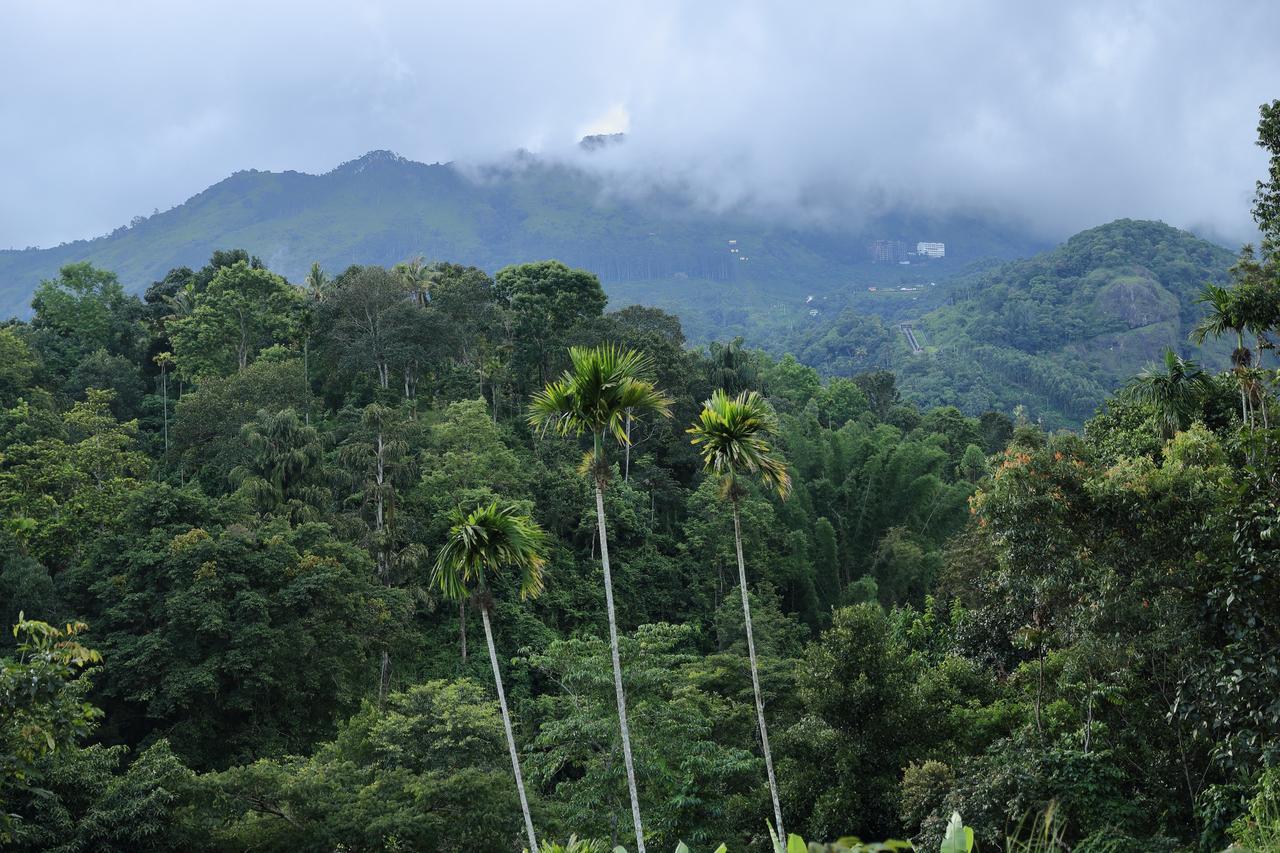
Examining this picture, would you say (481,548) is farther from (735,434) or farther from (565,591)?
(565,591)

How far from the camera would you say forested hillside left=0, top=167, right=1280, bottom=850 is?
11.7 meters

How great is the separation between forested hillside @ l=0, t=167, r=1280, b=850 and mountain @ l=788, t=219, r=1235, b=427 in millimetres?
56354

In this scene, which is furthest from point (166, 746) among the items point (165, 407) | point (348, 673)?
point (165, 407)

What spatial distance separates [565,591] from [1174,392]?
1798cm

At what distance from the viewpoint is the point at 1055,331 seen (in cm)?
11031

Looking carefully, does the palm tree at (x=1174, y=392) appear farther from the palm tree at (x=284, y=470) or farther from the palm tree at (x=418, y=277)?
the palm tree at (x=418, y=277)

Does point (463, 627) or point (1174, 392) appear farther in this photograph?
point (463, 627)

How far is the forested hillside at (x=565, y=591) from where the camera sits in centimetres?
1167

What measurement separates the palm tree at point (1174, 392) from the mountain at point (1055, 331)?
68917 mm

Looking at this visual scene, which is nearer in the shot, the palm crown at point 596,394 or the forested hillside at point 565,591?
the forested hillside at point 565,591

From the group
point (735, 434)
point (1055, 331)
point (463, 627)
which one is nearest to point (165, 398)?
point (463, 627)

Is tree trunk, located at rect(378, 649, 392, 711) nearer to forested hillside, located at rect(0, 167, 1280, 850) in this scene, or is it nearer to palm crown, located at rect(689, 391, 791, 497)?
forested hillside, located at rect(0, 167, 1280, 850)

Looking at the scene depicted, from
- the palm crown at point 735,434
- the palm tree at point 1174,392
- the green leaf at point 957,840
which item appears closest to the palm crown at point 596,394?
the palm crown at point 735,434

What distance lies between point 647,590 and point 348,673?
12308 mm
